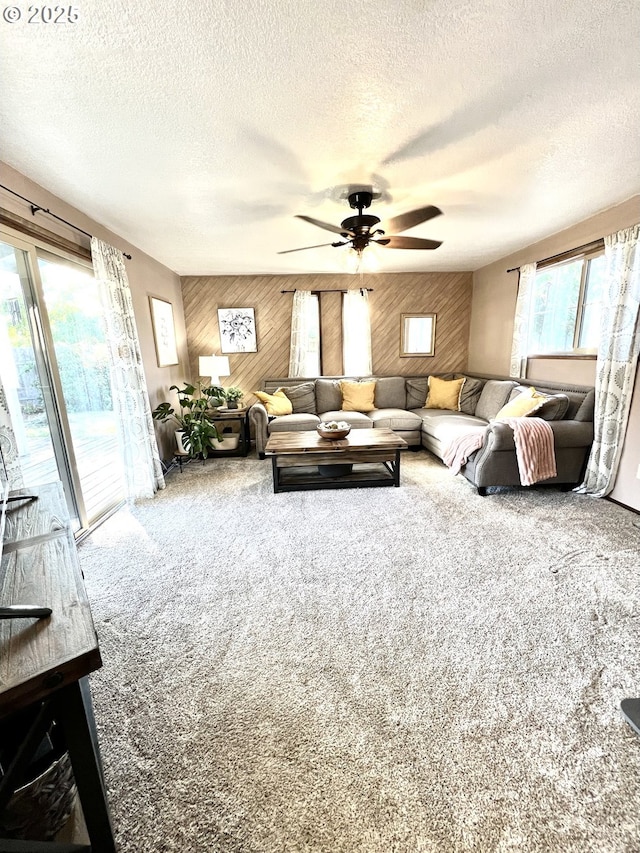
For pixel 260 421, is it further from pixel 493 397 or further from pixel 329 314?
pixel 493 397

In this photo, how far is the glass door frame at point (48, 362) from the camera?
2197mm

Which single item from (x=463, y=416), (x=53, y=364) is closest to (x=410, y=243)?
(x=463, y=416)

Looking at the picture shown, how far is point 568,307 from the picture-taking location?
3510 millimetres

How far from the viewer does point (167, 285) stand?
4.41 m

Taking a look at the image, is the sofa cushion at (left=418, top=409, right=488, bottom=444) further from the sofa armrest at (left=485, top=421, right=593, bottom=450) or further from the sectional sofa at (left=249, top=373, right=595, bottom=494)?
the sofa armrest at (left=485, top=421, right=593, bottom=450)

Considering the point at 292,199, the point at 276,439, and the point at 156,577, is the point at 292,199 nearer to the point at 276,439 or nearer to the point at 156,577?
the point at 276,439

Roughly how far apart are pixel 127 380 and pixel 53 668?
276 centimetres

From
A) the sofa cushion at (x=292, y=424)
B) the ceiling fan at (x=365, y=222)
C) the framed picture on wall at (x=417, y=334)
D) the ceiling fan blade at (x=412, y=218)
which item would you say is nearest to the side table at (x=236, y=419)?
the sofa cushion at (x=292, y=424)

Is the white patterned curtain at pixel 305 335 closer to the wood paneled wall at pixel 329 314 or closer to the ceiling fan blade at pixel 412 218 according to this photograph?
the wood paneled wall at pixel 329 314

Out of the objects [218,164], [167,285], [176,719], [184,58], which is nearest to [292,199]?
[218,164]

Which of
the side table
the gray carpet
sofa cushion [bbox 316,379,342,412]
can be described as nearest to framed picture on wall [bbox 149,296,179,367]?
the side table

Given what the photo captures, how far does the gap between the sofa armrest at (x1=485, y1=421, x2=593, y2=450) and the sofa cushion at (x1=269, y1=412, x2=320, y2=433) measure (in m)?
2.12

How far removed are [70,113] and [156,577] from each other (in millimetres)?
2403

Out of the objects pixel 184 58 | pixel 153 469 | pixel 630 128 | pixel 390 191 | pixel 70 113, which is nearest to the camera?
pixel 184 58
